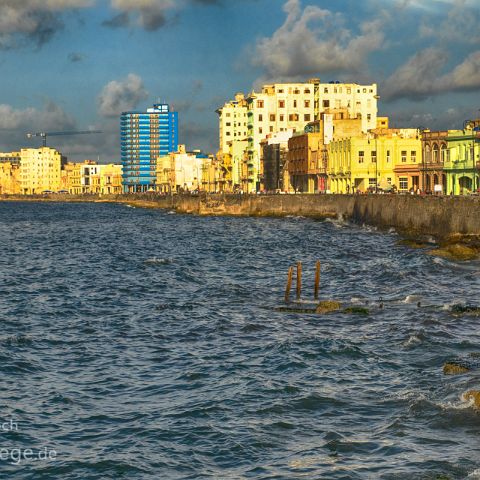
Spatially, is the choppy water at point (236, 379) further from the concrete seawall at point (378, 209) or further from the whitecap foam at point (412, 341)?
the concrete seawall at point (378, 209)

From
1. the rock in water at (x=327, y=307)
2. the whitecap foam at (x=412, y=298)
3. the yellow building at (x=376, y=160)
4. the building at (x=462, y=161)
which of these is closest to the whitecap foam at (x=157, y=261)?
the whitecap foam at (x=412, y=298)

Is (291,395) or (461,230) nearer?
(291,395)

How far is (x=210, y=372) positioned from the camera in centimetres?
3412

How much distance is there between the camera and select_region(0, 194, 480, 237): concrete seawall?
88375 millimetres

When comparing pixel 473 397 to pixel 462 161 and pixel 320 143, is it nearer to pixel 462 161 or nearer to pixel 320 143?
pixel 462 161

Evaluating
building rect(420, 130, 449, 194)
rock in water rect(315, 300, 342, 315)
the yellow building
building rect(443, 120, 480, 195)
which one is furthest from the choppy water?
the yellow building

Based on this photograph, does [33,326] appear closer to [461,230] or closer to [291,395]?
[291,395]

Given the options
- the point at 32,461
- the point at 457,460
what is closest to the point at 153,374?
the point at 32,461

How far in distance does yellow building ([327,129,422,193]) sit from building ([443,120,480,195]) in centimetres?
1684

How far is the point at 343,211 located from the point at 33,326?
100 metres

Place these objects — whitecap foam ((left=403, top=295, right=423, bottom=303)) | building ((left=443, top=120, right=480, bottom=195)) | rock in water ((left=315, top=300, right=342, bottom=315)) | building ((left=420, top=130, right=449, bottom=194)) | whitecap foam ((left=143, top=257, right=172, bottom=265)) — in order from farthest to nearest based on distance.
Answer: building ((left=420, top=130, right=449, bottom=194)), building ((left=443, top=120, right=480, bottom=195)), whitecap foam ((left=143, top=257, right=172, bottom=265)), whitecap foam ((left=403, top=295, right=423, bottom=303)), rock in water ((left=315, top=300, right=342, bottom=315))

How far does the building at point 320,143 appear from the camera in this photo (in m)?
179

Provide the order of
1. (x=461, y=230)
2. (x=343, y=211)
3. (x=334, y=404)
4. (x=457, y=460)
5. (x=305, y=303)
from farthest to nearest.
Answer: (x=343, y=211) < (x=461, y=230) < (x=305, y=303) < (x=334, y=404) < (x=457, y=460)

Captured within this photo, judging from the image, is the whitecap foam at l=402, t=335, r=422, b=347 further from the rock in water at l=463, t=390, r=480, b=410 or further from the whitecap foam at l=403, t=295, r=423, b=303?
the whitecap foam at l=403, t=295, r=423, b=303
